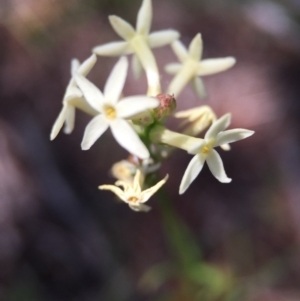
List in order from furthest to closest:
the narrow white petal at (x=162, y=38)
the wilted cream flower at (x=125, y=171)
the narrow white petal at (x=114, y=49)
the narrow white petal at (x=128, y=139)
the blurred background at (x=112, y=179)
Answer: the blurred background at (x=112, y=179) → the narrow white petal at (x=162, y=38) → the narrow white petal at (x=114, y=49) → the wilted cream flower at (x=125, y=171) → the narrow white petal at (x=128, y=139)

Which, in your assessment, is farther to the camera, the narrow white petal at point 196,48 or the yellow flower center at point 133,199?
the narrow white petal at point 196,48

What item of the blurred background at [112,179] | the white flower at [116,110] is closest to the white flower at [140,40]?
the white flower at [116,110]

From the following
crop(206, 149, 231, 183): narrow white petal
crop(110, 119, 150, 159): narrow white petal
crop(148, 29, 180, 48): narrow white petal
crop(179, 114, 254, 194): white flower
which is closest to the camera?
crop(110, 119, 150, 159): narrow white petal

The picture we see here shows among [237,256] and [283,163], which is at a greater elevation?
[283,163]

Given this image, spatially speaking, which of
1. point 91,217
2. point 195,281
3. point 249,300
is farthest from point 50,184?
point 249,300

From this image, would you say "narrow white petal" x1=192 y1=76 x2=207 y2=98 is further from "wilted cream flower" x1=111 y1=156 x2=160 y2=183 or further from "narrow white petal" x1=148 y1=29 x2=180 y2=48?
A: "wilted cream flower" x1=111 y1=156 x2=160 y2=183

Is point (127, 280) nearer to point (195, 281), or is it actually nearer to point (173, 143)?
point (195, 281)

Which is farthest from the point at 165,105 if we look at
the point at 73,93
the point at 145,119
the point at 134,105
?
A: the point at 73,93

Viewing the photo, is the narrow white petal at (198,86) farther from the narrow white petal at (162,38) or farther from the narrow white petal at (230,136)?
the narrow white petal at (230,136)

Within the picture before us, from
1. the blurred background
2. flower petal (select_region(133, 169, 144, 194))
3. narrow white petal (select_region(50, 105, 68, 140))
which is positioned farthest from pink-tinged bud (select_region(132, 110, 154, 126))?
the blurred background
